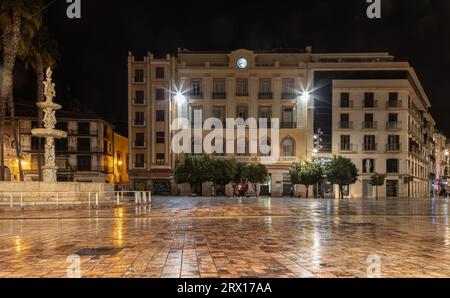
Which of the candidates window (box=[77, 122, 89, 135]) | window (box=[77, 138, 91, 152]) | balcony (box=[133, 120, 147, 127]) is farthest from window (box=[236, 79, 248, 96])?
window (box=[77, 138, 91, 152])

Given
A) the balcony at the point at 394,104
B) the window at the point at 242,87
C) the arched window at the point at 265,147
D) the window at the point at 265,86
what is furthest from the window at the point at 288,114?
the balcony at the point at 394,104

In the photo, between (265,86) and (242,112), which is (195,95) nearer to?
(242,112)

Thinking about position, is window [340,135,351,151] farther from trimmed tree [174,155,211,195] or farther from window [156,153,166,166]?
window [156,153,166,166]

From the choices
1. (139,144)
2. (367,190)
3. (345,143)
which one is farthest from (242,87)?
(367,190)

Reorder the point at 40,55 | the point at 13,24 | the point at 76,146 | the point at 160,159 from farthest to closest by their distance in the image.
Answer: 1. the point at 76,146
2. the point at 160,159
3. the point at 40,55
4. the point at 13,24

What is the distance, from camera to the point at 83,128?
2266 inches

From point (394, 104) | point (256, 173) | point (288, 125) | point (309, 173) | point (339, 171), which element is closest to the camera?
point (339, 171)

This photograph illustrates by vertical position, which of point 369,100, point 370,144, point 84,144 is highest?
point 369,100

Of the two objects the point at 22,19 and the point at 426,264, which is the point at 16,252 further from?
the point at 22,19

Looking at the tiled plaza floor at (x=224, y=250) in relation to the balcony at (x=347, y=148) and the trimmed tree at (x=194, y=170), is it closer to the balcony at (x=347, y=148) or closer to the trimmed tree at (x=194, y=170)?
the trimmed tree at (x=194, y=170)

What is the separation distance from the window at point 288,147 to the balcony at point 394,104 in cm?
1302

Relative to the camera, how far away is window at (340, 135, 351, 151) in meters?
52.1

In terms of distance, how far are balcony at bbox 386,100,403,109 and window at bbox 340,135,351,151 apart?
6405 mm

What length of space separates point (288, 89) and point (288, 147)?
749 centimetres
